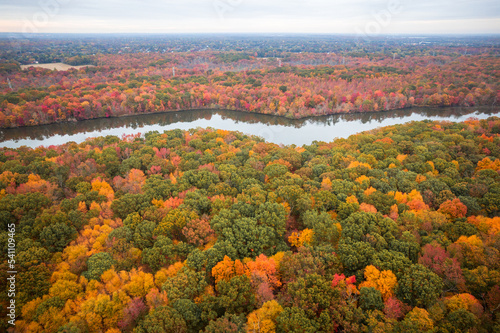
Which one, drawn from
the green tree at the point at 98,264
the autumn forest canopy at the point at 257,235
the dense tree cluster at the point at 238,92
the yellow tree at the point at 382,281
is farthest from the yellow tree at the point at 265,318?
the dense tree cluster at the point at 238,92

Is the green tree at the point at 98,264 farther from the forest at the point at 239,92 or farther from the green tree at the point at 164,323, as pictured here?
the forest at the point at 239,92

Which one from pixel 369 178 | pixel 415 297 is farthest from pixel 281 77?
pixel 415 297

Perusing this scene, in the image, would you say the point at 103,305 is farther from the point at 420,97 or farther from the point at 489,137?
the point at 420,97

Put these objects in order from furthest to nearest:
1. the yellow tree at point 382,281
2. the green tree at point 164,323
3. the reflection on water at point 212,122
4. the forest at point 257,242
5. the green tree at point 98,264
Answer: the reflection on water at point 212,122
the green tree at point 98,264
the yellow tree at point 382,281
the forest at point 257,242
the green tree at point 164,323

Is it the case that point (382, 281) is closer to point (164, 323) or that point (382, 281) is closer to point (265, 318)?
point (265, 318)

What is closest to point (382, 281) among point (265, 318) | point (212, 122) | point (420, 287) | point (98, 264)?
point (420, 287)

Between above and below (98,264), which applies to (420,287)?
above

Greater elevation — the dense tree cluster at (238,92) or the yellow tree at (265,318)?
the dense tree cluster at (238,92)

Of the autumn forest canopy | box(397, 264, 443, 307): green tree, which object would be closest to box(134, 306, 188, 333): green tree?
the autumn forest canopy
